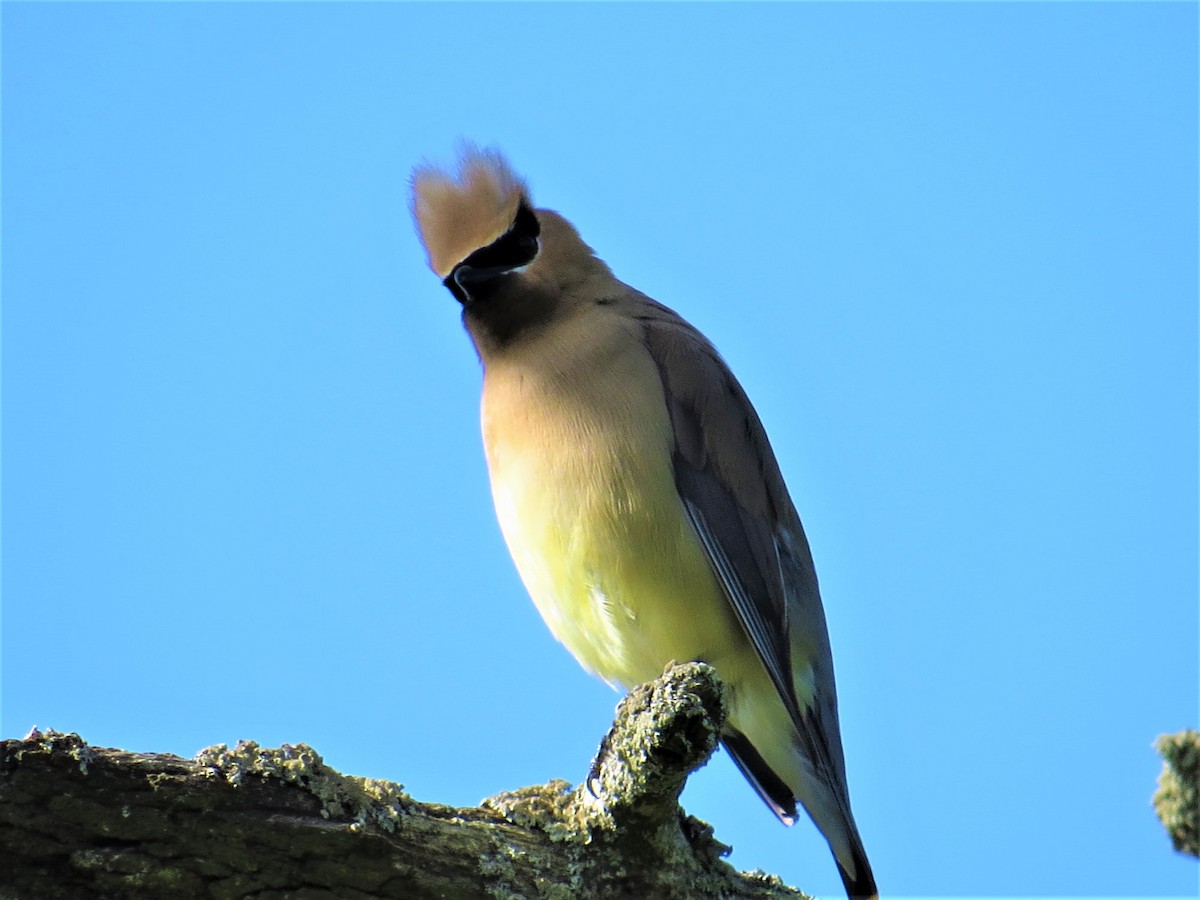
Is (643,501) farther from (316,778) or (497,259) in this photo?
(316,778)

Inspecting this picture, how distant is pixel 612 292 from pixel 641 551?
4.57 ft

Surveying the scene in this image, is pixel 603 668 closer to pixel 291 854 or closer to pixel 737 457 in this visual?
pixel 737 457

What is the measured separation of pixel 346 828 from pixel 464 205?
9.54ft

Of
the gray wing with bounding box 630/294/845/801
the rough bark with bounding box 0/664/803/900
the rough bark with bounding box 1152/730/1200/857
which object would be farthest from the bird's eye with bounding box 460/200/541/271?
the rough bark with bounding box 1152/730/1200/857

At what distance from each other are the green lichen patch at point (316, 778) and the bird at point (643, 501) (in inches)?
51.8

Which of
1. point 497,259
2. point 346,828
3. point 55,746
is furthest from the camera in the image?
point 497,259

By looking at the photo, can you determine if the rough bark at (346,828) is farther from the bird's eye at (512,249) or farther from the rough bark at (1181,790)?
the bird's eye at (512,249)

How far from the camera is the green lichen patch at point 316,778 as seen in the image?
3412 mm

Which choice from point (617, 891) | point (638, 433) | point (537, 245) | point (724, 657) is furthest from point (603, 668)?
point (537, 245)

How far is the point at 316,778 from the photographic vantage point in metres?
3.51

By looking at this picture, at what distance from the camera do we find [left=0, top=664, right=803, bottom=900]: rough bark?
3.14 m

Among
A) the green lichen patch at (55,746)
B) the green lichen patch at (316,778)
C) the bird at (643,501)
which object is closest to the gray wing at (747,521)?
the bird at (643,501)

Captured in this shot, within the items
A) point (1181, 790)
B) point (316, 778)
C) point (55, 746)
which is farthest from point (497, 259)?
point (1181, 790)

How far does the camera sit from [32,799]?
3115 millimetres
